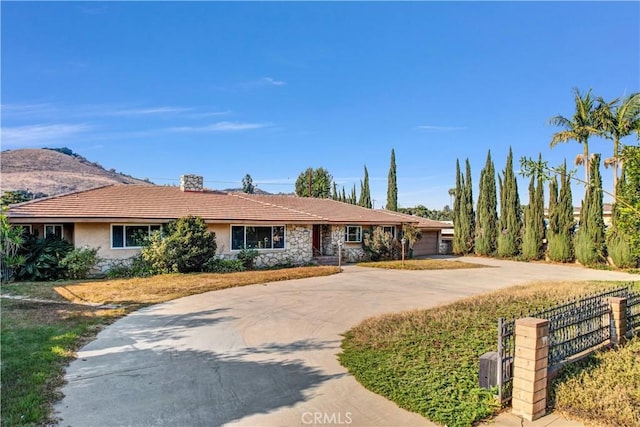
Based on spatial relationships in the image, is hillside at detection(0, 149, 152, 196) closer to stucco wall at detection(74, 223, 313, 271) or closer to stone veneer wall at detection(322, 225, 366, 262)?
stucco wall at detection(74, 223, 313, 271)

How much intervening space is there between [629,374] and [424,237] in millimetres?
25423

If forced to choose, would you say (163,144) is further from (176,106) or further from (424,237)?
(424,237)

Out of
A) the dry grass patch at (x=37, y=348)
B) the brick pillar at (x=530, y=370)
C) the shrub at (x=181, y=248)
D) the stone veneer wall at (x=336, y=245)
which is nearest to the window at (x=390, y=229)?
the stone veneer wall at (x=336, y=245)

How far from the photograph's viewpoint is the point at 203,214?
Result: 18.5 meters

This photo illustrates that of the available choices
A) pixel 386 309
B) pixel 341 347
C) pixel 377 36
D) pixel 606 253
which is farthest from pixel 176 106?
pixel 606 253

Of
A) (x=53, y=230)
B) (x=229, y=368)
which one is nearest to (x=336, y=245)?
(x=53, y=230)

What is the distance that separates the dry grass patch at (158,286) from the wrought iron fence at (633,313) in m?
10.9

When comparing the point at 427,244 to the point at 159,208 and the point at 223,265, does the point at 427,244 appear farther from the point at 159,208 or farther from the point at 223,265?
the point at 159,208

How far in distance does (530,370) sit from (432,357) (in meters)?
1.84

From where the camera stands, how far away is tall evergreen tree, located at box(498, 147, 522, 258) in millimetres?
28578

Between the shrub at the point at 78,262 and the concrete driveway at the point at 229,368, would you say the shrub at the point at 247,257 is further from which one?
the concrete driveway at the point at 229,368

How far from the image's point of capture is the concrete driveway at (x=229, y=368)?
4.26 m

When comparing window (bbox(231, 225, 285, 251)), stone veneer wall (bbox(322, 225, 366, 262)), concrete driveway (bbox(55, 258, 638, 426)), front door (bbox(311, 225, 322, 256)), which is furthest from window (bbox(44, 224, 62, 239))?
stone veneer wall (bbox(322, 225, 366, 262))

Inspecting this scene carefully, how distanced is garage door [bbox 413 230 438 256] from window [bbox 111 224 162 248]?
19.5 meters
